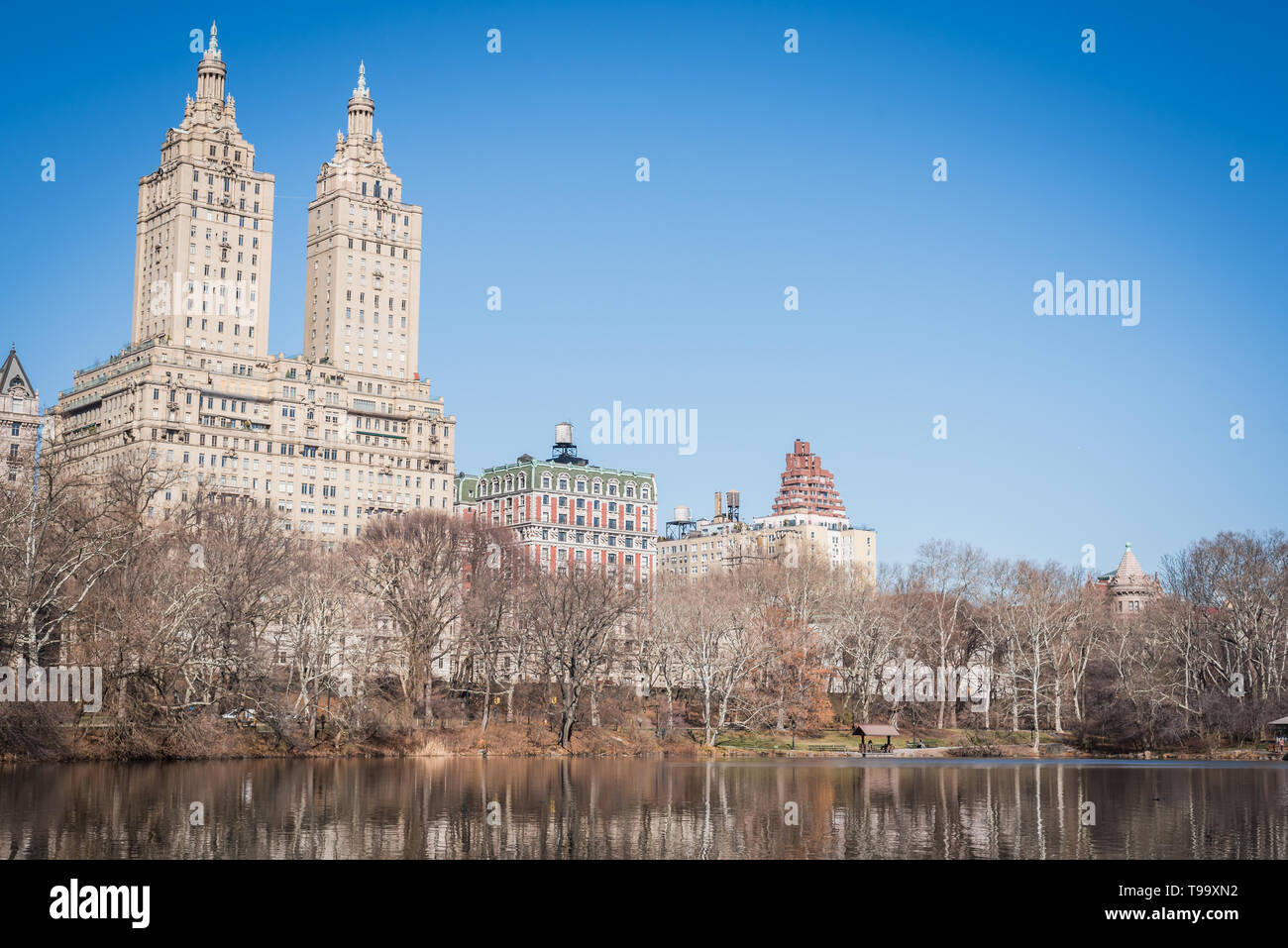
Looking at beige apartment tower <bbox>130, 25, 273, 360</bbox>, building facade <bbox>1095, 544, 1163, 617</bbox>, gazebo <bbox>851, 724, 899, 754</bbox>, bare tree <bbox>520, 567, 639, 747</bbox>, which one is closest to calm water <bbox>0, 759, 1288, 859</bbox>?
bare tree <bbox>520, 567, 639, 747</bbox>

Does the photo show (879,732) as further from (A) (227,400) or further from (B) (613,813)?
(A) (227,400)

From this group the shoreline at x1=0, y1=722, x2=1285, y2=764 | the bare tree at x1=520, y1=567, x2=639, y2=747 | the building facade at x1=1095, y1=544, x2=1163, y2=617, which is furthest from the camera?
the building facade at x1=1095, y1=544, x2=1163, y2=617

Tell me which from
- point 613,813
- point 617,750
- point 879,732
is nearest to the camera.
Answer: point 613,813

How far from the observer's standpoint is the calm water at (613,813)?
132 feet

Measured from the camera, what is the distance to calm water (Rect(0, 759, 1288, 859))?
40.1 m

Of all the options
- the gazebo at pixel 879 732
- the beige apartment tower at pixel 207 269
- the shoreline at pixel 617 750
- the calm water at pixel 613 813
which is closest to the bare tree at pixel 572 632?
the shoreline at pixel 617 750

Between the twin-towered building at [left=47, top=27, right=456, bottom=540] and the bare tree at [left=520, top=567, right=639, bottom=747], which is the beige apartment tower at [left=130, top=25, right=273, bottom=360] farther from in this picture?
the bare tree at [left=520, top=567, right=639, bottom=747]

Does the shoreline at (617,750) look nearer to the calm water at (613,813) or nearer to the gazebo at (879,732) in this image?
the gazebo at (879,732)

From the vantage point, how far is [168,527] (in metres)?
90.7

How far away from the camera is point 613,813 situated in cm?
5138

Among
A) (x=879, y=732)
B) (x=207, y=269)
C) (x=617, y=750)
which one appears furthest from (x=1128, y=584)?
(x=207, y=269)
